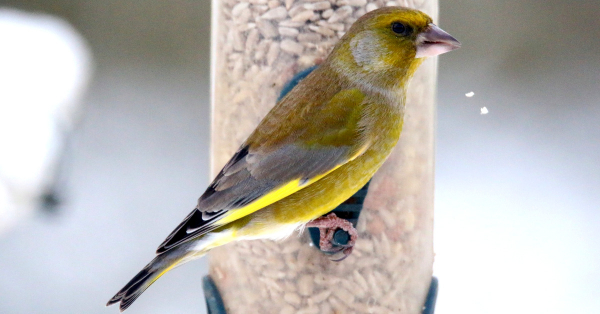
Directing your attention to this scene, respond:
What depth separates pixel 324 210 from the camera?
2279 millimetres

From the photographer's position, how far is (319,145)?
7.36 ft

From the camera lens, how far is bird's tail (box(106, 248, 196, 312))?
2154 millimetres

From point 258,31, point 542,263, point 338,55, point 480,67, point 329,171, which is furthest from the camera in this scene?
point 480,67

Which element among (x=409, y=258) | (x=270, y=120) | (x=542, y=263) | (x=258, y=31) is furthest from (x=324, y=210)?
(x=542, y=263)

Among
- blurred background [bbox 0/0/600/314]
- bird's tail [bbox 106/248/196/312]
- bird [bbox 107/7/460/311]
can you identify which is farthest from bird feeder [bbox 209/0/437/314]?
blurred background [bbox 0/0/600/314]

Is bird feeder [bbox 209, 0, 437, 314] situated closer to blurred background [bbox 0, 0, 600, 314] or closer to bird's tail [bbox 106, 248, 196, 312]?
bird's tail [bbox 106, 248, 196, 312]

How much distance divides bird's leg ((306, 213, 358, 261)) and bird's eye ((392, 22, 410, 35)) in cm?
66

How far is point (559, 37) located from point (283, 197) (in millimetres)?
3699

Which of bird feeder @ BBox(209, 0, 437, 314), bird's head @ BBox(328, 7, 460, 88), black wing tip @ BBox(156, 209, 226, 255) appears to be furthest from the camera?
bird feeder @ BBox(209, 0, 437, 314)

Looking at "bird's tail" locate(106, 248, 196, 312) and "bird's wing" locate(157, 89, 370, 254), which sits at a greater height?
"bird's wing" locate(157, 89, 370, 254)

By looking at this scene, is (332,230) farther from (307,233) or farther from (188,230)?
(188,230)

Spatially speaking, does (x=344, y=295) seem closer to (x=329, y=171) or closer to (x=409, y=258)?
(x=409, y=258)

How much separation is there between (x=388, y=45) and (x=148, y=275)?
107 cm

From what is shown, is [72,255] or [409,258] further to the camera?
[72,255]
